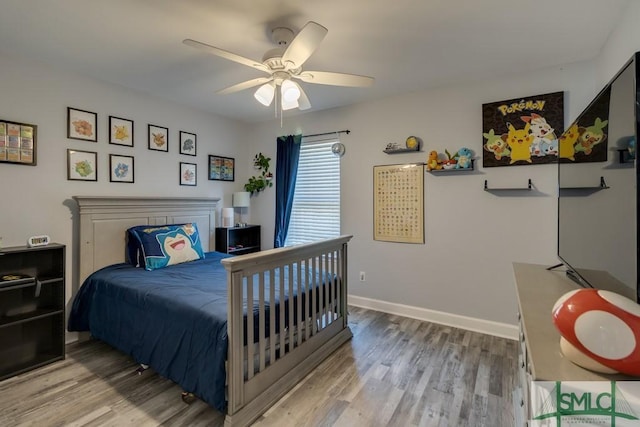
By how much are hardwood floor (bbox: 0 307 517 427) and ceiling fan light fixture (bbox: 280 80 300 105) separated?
77.8 inches

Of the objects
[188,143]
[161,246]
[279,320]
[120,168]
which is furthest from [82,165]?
[279,320]

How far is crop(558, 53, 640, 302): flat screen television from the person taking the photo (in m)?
0.95

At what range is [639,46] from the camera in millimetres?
1637

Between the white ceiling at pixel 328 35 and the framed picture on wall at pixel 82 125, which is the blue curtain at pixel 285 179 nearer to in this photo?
the white ceiling at pixel 328 35

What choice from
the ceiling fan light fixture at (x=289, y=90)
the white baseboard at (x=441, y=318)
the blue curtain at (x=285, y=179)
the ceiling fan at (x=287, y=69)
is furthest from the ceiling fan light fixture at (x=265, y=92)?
the white baseboard at (x=441, y=318)

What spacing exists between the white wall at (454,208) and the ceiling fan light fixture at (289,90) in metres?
1.62

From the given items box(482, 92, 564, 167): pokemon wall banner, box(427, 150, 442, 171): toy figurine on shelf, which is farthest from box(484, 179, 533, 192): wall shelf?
box(427, 150, 442, 171): toy figurine on shelf

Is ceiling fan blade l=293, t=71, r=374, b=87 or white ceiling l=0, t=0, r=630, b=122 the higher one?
white ceiling l=0, t=0, r=630, b=122

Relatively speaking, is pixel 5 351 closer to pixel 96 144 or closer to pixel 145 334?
pixel 145 334

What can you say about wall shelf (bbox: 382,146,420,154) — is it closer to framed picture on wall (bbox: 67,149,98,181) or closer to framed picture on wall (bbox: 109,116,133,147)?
framed picture on wall (bbox: 109,116,133,147)

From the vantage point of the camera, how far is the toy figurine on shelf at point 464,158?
2877 millimetres

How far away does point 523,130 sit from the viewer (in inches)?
106

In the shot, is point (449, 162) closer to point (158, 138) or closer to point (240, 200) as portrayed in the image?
point (240, 200)

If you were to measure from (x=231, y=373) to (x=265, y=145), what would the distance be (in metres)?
3.27
